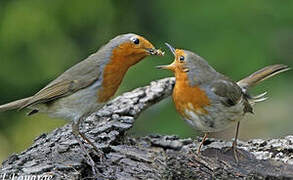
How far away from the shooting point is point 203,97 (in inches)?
206

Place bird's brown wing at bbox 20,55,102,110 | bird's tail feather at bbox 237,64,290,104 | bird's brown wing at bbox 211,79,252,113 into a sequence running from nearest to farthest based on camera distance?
bird's brown wing at bbox 20,55,102,110 < bird's brown wing at bbox 211,79,252,113 < bird's tail feather at bbox 237,64,290,104

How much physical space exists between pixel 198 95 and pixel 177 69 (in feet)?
1.02

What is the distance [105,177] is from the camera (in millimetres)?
4512

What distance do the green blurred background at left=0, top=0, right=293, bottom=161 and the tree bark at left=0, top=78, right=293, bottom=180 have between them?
137cm

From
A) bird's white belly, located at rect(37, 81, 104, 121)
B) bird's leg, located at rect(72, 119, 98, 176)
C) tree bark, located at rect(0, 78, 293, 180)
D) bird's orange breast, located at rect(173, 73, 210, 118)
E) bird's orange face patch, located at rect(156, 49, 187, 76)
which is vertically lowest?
tree bark, located at rect(0, 78, 293, 180)

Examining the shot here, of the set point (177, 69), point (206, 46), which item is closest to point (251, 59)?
point (206, 46)

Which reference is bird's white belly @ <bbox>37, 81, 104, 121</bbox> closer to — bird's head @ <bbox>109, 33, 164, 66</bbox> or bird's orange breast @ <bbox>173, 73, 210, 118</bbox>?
bird's head @ <bbox>109, 33, 164, 66</bbox>

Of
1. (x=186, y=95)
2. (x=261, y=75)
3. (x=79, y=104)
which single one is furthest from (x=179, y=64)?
(x=261, y=75)

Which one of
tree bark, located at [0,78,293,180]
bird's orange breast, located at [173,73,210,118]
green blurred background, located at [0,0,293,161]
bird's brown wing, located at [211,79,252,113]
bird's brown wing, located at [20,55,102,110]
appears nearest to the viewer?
tree bark, located at [0,78,293,180]

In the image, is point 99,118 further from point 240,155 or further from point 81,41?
point 81,41

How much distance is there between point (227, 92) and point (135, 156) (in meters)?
1.02

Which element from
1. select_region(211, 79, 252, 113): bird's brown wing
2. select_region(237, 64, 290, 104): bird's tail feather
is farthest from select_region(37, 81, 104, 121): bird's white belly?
select_region(237, 64, 290, 104): bird's tail feather

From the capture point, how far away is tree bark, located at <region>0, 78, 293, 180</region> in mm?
4505

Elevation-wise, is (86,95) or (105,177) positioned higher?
(86,95)
